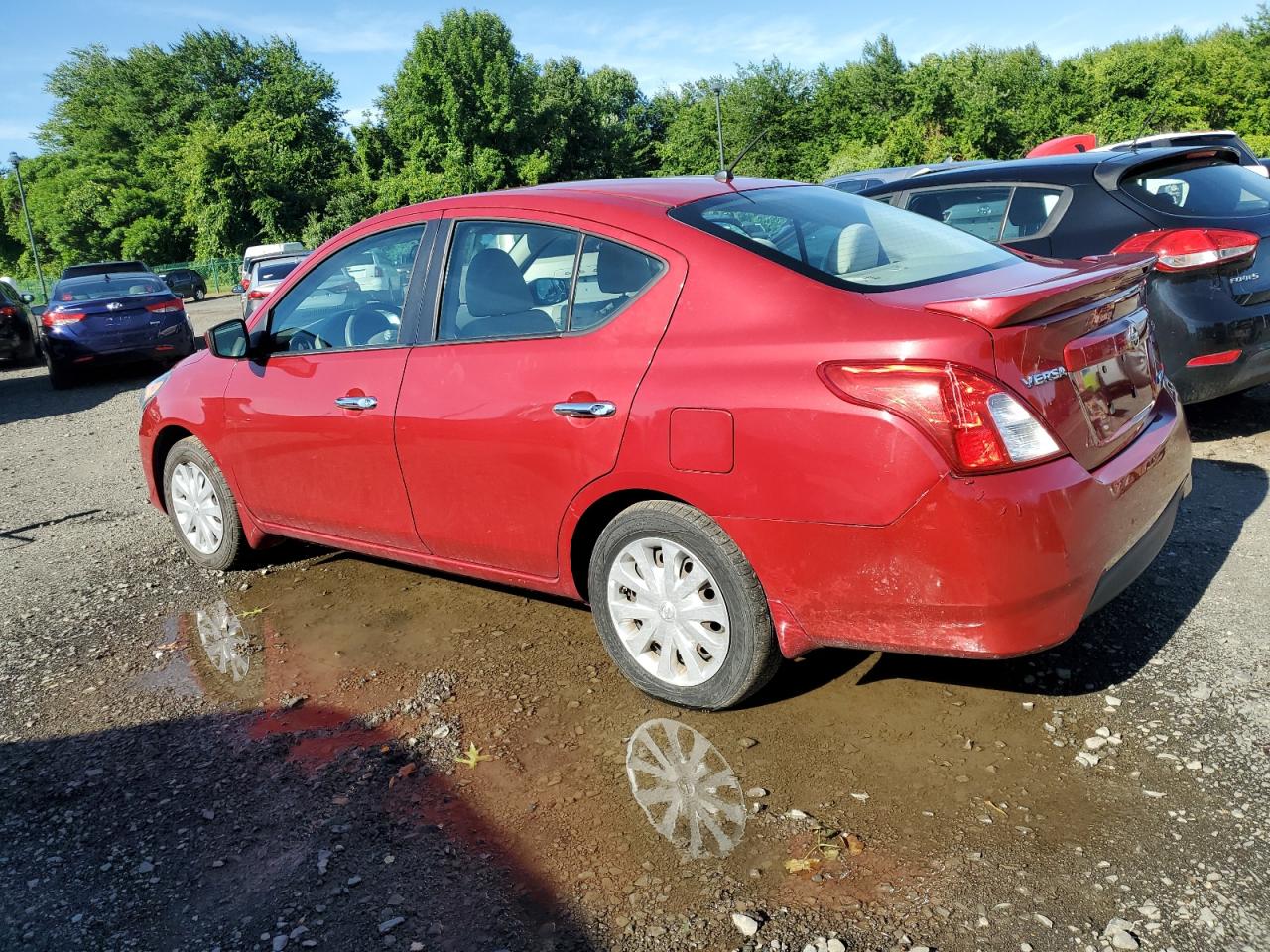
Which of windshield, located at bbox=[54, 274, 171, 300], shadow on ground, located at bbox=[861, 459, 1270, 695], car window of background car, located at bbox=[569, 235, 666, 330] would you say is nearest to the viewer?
car window of background car, located at bbox=[569, 235, 666, 330]

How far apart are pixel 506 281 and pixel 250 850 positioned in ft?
6.89

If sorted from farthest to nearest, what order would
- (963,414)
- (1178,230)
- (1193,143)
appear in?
(1193,143), (1178,230), (963,414)

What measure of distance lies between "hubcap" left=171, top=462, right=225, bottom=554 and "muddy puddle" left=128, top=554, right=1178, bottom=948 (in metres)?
0.86

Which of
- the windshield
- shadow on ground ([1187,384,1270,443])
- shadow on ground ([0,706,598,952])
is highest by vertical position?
the windshield

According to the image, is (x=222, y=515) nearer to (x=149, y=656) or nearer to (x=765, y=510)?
(x=149, y=656)

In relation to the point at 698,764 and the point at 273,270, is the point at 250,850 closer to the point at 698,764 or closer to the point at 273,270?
the point at 698,764

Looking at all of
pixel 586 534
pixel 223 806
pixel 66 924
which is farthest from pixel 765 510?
pixel 66 924

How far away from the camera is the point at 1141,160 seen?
5949 millimetres

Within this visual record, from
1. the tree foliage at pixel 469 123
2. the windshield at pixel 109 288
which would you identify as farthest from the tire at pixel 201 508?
the tree foliage at pixel 469 123

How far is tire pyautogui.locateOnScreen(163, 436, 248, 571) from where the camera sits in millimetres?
5277

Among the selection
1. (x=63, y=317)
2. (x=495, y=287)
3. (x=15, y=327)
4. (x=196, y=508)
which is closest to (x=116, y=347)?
(x=63, y=317)

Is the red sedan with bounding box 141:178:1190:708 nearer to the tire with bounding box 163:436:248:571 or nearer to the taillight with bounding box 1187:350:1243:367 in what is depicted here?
the tire with bounding box 163:436:248:571

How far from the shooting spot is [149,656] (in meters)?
4.56

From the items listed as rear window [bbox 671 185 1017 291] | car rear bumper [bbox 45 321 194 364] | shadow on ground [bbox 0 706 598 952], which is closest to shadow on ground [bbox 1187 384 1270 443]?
rear window [bbox 671 185 1017 291]
